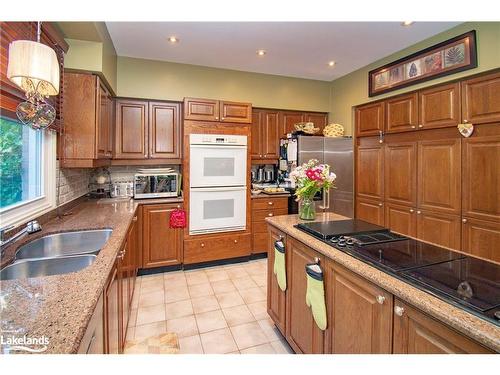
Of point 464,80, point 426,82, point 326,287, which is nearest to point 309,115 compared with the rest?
point 426,82

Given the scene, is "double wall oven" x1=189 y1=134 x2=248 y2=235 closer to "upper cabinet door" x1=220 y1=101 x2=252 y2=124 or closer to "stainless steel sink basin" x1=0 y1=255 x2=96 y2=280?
"upper cabinet door" x1=220 y1=101 x2=252 y2=124

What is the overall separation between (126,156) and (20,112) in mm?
1924

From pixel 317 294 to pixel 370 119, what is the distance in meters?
2.90

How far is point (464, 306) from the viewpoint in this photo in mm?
842

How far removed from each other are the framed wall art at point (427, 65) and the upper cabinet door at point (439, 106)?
15 centimetres

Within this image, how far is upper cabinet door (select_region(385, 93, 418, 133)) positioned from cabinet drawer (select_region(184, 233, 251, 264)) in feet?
7.55

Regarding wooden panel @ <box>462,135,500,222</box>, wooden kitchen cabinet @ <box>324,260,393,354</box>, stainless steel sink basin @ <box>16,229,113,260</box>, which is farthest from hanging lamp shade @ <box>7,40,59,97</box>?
wooden panel @ <box>462,135,500,222</box>

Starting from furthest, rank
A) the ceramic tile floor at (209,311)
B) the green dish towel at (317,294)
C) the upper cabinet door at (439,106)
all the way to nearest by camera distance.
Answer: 1. the upper cabinet door at (439,106)
2. the ceramic tile floor at (209,311)
3. the green dish towel at (317,294)

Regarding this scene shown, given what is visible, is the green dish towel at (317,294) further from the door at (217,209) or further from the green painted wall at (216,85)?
the green painted wall at (216,85)

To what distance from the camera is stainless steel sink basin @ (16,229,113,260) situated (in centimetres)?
163

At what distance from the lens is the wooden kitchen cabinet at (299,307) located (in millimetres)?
1562

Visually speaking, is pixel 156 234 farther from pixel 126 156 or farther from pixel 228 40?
pixel 228 40

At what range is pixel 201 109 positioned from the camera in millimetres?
3369

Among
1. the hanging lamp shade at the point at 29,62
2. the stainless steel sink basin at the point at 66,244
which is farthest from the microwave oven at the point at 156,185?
the hanging lamp shade at the point at 29,62
